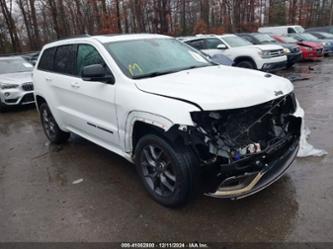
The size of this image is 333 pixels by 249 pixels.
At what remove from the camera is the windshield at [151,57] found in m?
3.75

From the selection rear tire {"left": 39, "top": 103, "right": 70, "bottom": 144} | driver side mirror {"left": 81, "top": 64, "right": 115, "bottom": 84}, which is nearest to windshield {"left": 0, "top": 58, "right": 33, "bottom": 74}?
rear tire {"left": 39, "top": 103, "right": 70, "bottom": 144}

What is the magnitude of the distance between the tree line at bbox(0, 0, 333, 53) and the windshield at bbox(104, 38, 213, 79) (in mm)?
24522

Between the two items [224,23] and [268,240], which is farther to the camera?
[224,23]

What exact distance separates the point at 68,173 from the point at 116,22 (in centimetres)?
2564

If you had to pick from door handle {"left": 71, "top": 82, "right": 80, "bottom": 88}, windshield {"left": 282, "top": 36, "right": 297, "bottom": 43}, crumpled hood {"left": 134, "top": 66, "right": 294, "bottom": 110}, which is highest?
crumpled hood {"left": 134, "top": 66, "right": 294, "bottom": 110}

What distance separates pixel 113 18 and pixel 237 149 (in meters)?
27.3

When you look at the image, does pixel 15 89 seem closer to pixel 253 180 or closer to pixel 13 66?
pixel 13 66

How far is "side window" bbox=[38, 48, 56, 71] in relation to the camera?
5176mm

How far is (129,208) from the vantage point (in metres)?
3.44

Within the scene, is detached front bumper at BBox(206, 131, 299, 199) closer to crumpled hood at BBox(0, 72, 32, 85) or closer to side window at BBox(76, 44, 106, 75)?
side window at BBox(76, 44, 106, 75)

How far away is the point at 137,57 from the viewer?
394 centimetres

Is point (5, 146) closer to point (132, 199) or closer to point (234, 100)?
point (132, 199)

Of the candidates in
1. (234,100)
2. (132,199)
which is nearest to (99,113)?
(132,199)

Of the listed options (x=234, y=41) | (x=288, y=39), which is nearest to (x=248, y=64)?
(x=234, y=41)
